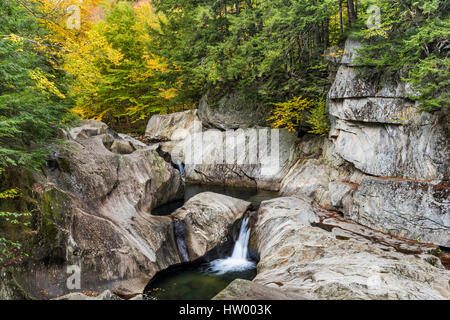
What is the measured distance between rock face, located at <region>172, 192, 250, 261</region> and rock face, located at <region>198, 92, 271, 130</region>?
7789 millimetres

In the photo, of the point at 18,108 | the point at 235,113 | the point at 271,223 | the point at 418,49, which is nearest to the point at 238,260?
the point at 271,223

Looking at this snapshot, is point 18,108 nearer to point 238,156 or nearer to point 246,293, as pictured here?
point 246,293

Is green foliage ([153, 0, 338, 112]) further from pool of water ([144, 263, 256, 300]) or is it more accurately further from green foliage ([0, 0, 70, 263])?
green foliage ([0, 0, 70, 263])

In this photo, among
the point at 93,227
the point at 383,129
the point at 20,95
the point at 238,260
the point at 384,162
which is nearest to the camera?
the point at 20,95

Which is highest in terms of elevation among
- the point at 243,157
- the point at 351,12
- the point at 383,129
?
the point at 351,12

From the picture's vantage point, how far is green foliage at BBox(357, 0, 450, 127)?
7.20 metres

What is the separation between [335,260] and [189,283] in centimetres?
410

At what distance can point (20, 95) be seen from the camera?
5.03 m

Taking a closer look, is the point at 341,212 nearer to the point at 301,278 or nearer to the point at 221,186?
the point at 301,278

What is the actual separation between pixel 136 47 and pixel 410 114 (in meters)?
19.9

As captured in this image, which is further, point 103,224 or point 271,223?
point 271,223

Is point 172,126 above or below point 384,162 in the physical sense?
above

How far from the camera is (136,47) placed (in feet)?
69.7
